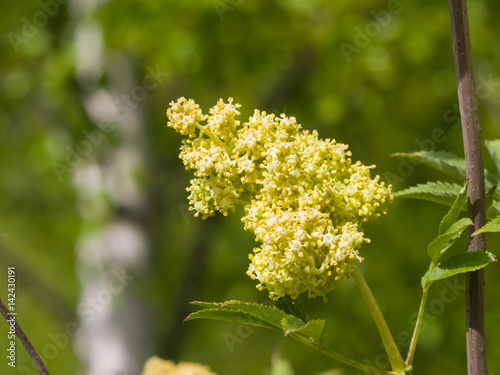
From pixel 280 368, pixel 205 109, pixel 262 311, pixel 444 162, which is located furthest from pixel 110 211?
pixel 262 311

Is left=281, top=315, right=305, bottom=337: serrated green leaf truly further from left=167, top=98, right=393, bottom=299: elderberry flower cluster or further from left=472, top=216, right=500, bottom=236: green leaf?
left=472, top=216, right=500, bottom=236: green leaf

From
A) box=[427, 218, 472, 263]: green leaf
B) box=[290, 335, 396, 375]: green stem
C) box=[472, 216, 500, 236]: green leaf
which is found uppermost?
box=[427, 218, 472, 263]: green leaf

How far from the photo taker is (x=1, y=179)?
1030 centimetres

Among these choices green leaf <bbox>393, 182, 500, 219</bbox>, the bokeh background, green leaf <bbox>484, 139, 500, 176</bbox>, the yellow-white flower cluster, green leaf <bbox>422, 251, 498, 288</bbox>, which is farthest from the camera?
the bokeh background

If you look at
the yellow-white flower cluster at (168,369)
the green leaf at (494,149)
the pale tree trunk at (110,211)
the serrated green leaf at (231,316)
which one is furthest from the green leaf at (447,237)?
the pale tree trunk at (110,211)

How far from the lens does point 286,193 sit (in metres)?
1.05

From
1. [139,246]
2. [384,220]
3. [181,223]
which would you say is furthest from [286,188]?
[181,223]

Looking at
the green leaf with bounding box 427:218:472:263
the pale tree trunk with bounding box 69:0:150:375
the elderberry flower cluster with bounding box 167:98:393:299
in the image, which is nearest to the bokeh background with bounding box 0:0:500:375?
the pale tree trunk with bounding box 69:0:150:375

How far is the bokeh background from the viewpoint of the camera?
5.54 meters

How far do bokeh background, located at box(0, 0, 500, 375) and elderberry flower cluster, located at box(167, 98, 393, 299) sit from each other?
397cm

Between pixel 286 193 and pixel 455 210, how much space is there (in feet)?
0.96

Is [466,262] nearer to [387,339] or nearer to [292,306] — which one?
[387,339]

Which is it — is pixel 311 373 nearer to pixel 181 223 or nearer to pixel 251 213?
pixel 181 223

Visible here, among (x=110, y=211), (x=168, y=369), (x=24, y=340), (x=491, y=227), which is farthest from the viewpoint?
(x=110, y=211)
